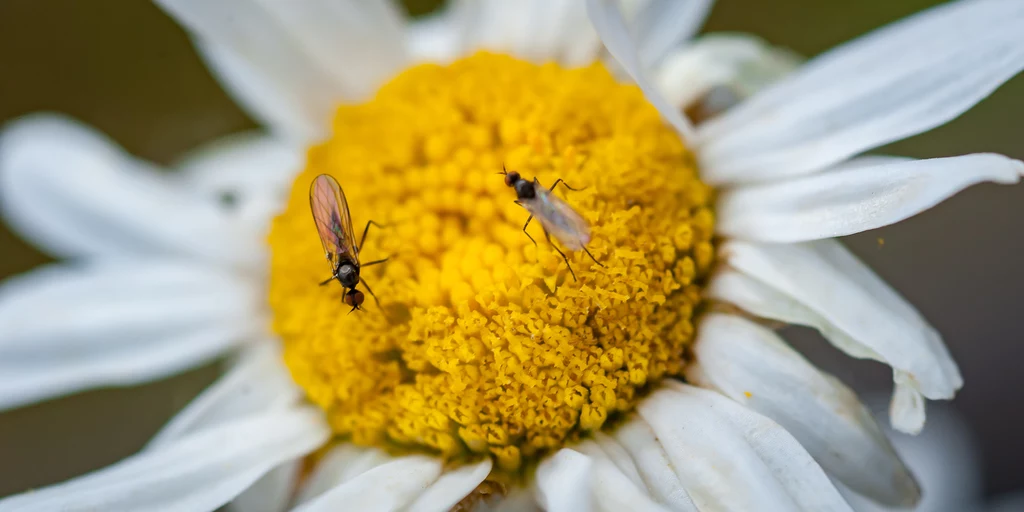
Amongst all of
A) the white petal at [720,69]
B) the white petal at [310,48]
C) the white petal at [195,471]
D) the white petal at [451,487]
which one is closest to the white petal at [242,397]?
the white petal at [195,471]

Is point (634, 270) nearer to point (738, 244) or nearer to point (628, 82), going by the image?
Answer: point (738, 244)

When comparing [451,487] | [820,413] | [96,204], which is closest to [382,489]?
[451,487]

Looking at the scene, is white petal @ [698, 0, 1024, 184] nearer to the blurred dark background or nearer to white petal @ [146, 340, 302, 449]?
white petal @ [146, 340, 302, 449]

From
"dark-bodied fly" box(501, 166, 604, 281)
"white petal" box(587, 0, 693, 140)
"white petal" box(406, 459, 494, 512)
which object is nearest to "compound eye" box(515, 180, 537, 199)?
"dark-bodied fly" box(501, 166, 604, 281)

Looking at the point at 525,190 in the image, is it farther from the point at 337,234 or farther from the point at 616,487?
the point at 616,487

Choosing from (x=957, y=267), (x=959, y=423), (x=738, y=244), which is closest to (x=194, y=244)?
(x=738, y=244)

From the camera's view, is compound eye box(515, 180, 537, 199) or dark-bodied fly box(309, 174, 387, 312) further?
dark-bodied fly box(309, 174, 387, 312)
